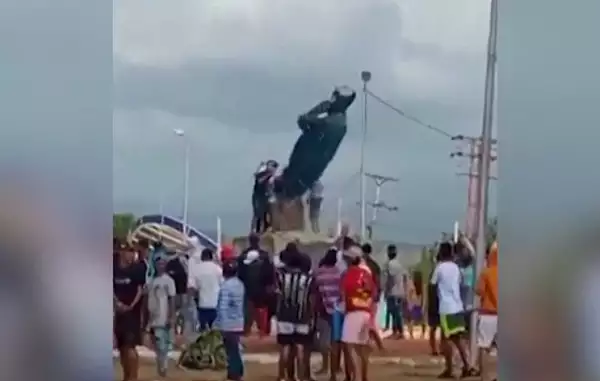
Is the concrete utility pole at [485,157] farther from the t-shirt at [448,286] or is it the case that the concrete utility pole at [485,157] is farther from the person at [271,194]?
the person at [271,194]

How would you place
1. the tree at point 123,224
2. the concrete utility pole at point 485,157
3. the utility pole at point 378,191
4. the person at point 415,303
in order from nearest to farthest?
the tree at point 123,224, the concrete utility pole at point 485,157, the utility pole at point 378,191, the person at point 415,303

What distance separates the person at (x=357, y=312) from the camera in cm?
256

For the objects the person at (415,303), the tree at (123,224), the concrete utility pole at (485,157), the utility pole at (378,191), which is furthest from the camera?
the person at (415,303)

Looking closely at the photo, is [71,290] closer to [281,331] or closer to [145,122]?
[145,122]

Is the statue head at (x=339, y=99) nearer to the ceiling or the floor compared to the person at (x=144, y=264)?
nearer to the ceiling

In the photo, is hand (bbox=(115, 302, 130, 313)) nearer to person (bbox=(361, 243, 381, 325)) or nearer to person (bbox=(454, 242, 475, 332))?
person (bbox=(361, 243, 381, 325))

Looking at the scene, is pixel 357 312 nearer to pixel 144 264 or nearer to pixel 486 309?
pixel 486 309

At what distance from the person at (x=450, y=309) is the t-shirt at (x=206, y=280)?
0.61 metres

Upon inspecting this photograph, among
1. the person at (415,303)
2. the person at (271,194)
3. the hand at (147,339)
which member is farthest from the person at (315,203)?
the hand at (147,339)

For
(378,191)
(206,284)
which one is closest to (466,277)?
(378,191)

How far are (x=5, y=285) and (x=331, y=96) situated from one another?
1.05 metres

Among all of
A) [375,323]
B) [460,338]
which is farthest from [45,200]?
[460,338]

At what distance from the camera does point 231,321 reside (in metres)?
2.61

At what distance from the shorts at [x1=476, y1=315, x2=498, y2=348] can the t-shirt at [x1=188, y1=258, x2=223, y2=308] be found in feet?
2.40
